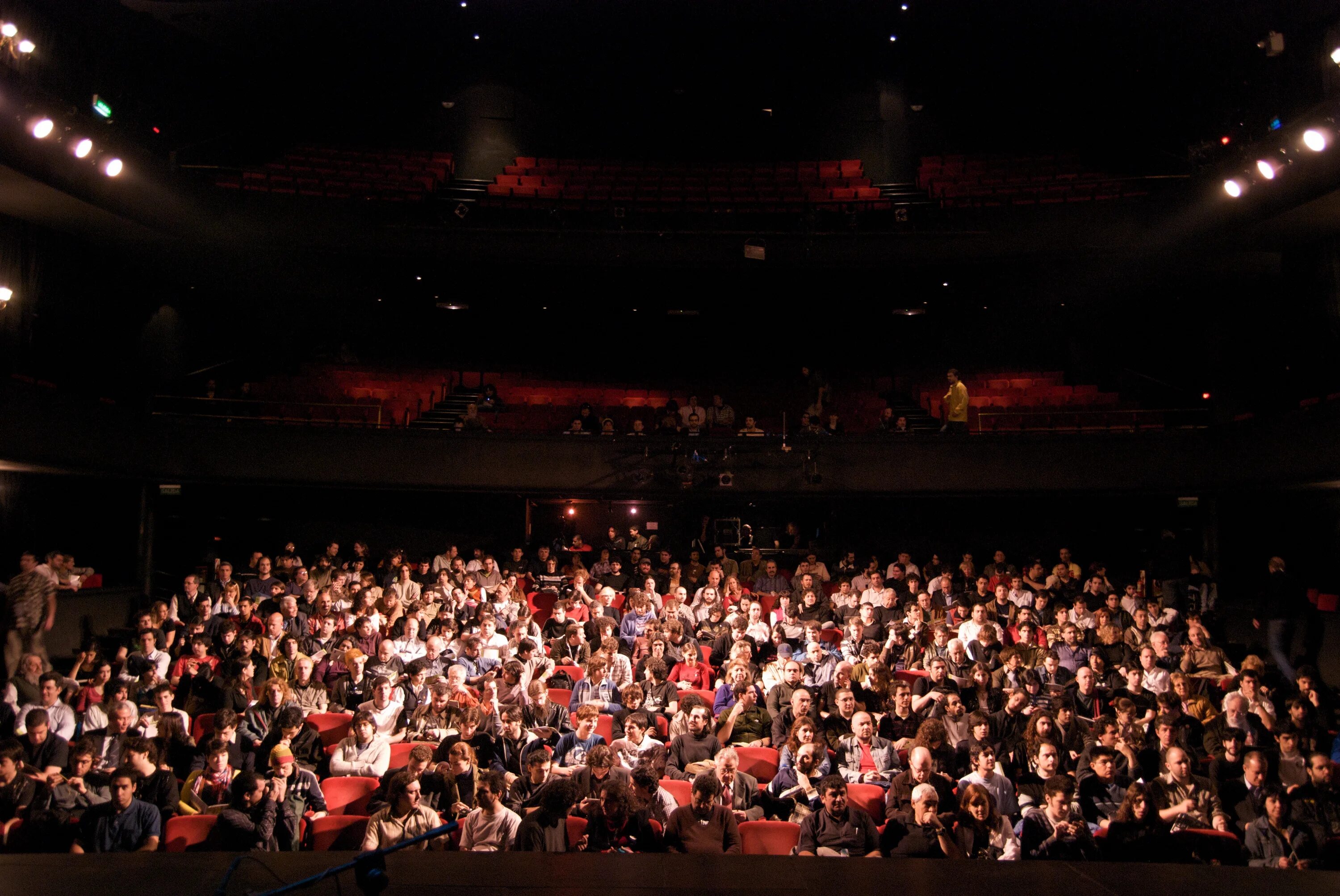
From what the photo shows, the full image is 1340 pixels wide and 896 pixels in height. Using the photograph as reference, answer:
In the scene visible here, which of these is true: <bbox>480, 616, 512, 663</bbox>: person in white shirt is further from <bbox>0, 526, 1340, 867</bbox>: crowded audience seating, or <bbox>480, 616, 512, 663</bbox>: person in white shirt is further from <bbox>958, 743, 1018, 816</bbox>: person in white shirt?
<bbox>958, 743, 1018, 816</bbox>: person in white shirt

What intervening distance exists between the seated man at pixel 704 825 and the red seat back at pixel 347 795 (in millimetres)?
1909

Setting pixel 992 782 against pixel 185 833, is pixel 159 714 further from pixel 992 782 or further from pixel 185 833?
pixel 992 782

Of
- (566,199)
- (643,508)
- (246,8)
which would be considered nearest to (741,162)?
(566,199)

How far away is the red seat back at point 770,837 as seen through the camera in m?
4.68

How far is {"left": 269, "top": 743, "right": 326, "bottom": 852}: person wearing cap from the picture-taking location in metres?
4.73

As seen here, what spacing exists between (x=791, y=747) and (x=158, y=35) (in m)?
15.0

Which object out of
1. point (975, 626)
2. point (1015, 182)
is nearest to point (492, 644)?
point (975, 626)

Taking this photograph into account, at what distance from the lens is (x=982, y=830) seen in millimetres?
4648

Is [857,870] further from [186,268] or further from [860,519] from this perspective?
[186,268]

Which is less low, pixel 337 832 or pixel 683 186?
pixel 683 186

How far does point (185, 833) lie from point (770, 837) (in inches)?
122

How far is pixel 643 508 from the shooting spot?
14156 mm

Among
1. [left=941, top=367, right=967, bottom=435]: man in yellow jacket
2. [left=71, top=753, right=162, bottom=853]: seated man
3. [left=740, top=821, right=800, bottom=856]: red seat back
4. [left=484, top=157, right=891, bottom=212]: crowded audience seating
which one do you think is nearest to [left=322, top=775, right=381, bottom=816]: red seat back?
[left=71, top=753, right=162, bottom=853]: seated man

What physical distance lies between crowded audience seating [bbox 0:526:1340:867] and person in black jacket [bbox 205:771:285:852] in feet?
0.07
